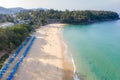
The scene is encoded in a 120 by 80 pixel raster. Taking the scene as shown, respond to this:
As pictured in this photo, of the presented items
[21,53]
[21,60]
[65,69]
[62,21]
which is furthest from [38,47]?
[62,21]

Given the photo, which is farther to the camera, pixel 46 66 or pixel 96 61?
pixel 96 61

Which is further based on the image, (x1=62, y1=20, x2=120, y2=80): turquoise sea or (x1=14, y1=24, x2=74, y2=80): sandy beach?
(x1=62, y1=20, x2=120, y2=80): turquoise sea

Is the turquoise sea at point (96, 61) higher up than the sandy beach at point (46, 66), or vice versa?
the sandy beach at point (46, 66)

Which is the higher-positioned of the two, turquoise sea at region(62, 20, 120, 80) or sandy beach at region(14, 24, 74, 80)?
sandy beach at region(14, 24, 74, 80)

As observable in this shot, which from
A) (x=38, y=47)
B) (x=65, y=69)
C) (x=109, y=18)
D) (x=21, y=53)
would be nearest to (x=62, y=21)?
(x=109, y=18)

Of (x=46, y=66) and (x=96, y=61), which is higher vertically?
(x=46, y=66)

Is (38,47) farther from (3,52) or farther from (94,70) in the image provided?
(94,70)

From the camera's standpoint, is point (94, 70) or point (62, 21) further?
point (62, 21)

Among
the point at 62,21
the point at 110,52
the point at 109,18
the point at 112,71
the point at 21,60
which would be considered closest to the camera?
the point at 112,71

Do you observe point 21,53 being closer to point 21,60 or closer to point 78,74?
point 21,60

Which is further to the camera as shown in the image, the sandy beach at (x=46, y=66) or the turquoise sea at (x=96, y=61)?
the turquoise sea at (x=96, y=61)

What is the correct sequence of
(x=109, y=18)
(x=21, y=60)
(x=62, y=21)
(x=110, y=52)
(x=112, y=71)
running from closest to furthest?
1. (x=112, y=71)
2. (x=21, y=60)
3. (x=110, y=52)
4. (x=62, y=21)
5. (x=109, y=18)
